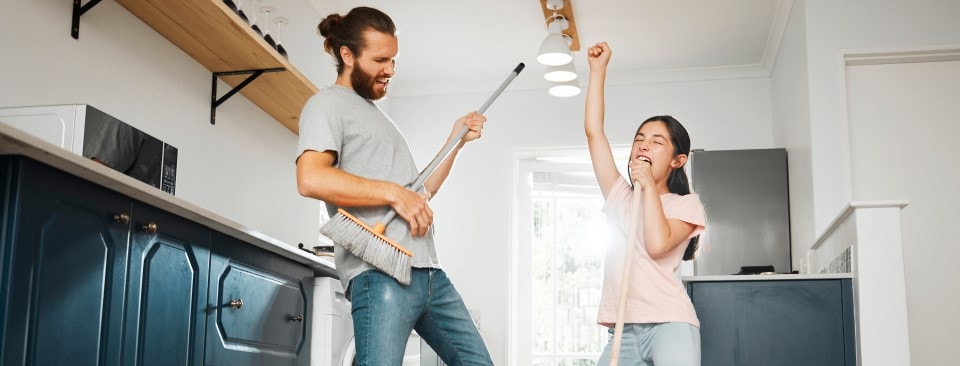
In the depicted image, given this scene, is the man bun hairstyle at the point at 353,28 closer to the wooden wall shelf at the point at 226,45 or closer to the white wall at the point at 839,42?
the wooden wall shelf at the point at 226,45

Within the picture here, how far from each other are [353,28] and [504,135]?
4.30 metres

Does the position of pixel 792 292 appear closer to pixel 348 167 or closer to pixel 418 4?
pixel 348 167

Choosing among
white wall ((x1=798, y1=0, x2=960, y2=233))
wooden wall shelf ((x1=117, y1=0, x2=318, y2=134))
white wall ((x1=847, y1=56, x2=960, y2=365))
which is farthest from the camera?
white wall ((x1=798, y1=0, x2=960, y2=233))

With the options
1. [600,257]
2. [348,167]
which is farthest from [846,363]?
[600,257]

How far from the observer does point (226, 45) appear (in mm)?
3625

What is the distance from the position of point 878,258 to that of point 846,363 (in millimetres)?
328

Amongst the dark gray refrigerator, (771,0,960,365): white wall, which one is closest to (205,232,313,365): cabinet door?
(771,0,960,365): white wall

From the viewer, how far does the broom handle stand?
193 cm

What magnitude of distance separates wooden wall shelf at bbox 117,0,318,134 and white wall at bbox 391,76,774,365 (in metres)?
2.05

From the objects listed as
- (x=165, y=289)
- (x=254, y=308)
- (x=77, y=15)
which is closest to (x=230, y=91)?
(x=77, y=15)

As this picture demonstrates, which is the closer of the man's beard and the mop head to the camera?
the mop head

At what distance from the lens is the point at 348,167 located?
1.99m

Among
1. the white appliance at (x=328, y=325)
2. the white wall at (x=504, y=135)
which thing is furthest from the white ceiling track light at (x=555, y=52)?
the white wall at (x=504, y=135)

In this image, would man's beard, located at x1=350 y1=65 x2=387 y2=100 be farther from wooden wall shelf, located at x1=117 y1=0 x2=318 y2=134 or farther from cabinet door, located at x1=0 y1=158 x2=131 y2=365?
wooden wall shelf, located at x1=117 y1=0 x2=318 y2=134
